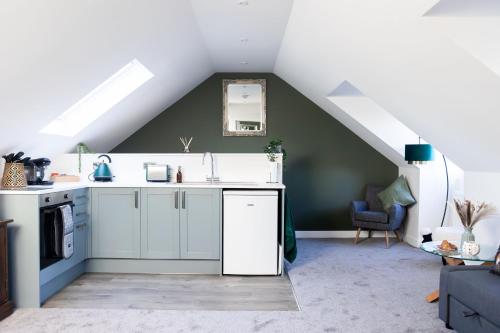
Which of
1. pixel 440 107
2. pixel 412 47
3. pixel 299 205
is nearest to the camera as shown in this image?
pixel 412 47

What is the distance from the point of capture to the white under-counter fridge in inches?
158

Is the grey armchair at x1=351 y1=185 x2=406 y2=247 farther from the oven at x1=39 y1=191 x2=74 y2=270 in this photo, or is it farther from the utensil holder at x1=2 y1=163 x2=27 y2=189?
the utensil holder at x1=2 y1=163 x2=27 y2=189

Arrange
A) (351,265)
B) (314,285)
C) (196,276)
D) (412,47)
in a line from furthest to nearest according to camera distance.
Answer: (351,265) < (196,276) < (314,285) < (412,47)

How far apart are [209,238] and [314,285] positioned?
1.12 metres

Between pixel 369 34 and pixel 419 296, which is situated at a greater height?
pixel 369 34

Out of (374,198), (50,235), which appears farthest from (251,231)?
(374,198)

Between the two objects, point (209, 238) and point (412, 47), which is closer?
point (412, 47)

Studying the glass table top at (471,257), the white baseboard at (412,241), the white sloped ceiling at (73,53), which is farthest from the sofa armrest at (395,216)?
the white sloped ceiling at (73,53)

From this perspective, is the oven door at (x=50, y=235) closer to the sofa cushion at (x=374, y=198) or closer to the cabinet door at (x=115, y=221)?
the cabinet door at (x=115, y=221)

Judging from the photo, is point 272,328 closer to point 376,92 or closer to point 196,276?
point 196,276

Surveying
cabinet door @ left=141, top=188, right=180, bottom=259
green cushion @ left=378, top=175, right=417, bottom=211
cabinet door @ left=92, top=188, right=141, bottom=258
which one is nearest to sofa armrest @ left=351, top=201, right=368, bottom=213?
green cushion @ left=378, top=175, right=417, bottom=211

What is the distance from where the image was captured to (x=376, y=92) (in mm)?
3859

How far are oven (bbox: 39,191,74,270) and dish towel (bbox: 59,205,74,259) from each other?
0.02m

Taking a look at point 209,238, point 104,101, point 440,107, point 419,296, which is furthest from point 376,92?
point 104,101
